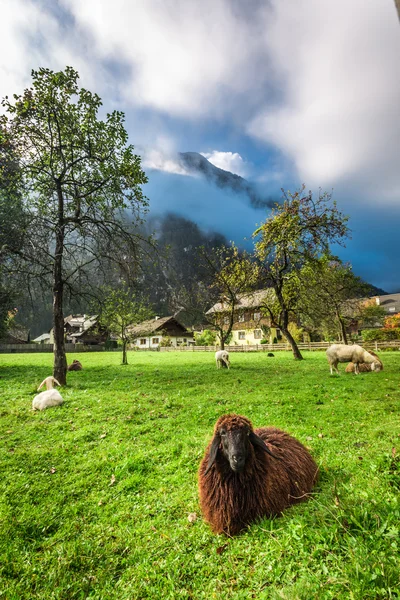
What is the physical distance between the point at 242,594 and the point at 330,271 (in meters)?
34.3

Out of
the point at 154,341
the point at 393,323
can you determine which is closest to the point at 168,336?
the point at 154,341

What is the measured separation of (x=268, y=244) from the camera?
23.2 meters

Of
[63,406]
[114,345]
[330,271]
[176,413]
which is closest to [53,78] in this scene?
[63,406]

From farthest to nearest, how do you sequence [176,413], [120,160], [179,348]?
[179,348] < [120,160] < [176,413]

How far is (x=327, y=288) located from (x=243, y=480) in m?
30.5

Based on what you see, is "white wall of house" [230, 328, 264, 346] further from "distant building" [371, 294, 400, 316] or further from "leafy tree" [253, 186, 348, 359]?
"distant building" [371, 294, 400, 316]

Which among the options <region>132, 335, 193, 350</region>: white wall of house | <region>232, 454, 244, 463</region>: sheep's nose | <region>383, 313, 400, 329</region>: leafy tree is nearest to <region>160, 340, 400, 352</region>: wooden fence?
<region>383, 313, 400, 329</region>: leafy tree

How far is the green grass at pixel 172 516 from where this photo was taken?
2563mm

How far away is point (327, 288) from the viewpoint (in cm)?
3100

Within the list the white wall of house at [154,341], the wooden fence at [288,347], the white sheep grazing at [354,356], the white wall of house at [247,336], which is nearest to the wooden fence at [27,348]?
the white wall of house at [154,341]

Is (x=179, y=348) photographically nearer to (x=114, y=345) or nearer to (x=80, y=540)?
(x=114, y=345)

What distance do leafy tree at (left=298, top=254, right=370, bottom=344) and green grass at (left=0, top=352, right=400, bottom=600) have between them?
681 inches

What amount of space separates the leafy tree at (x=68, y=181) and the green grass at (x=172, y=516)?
796 cm

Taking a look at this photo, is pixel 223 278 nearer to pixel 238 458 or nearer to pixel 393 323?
pixel 238 458
